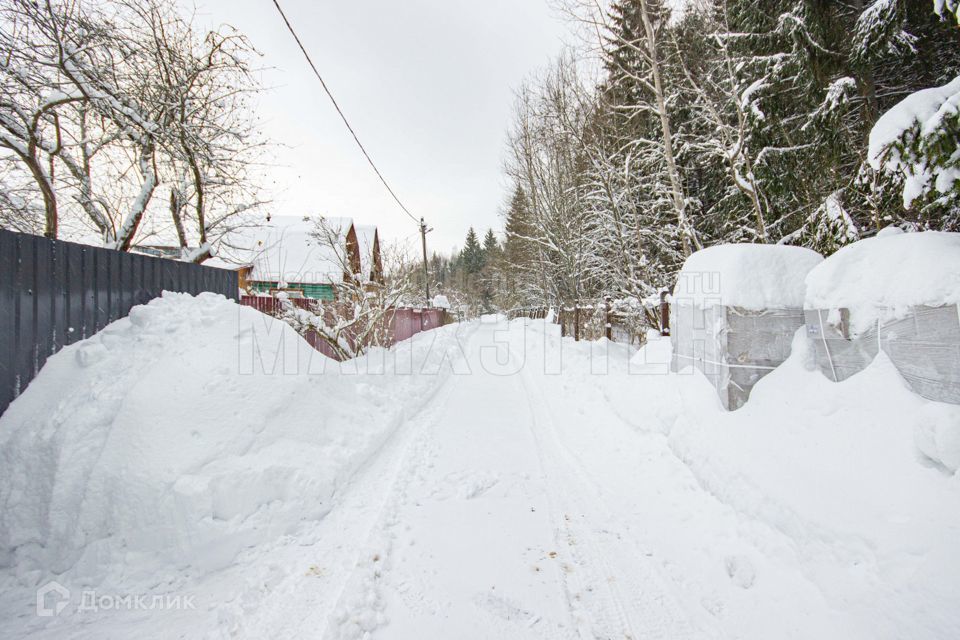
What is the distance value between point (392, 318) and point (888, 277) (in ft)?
35.0

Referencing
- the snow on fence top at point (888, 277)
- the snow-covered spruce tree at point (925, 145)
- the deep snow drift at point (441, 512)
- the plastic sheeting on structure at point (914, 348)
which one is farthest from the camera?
the snow-covered spruce tree at point (925, 145)

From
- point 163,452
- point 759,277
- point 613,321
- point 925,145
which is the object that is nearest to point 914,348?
point 759,277

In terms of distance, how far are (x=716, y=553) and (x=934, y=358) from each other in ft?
6.37

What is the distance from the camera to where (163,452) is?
2865 mm

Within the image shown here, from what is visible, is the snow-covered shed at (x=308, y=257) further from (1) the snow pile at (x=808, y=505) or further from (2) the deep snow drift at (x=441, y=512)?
(1) the snow pile at (x=808, y=505)

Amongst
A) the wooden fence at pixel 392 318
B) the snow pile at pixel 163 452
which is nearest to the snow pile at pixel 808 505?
the snow pile at pixel 163 452

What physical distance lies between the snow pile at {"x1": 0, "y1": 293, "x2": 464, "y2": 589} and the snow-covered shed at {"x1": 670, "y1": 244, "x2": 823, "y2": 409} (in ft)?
13.6

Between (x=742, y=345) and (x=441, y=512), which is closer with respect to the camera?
(x=441, y=512)

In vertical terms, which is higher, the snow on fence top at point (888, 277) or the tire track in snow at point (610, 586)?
the snow on fence top at point (888, 277)

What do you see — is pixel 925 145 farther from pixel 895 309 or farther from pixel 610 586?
pixel 610 586

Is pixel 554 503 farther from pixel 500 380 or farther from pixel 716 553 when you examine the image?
pixel 500 380

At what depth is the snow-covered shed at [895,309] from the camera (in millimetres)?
2324

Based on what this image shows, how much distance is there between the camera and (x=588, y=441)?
4750 mm

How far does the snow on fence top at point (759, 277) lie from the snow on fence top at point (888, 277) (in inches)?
12.2
